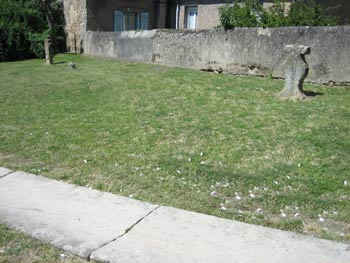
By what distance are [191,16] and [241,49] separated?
9238 millimetres

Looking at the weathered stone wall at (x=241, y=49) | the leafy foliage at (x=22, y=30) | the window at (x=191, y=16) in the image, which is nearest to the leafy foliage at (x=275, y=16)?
the weathered stone wall at (x=241, y=49)

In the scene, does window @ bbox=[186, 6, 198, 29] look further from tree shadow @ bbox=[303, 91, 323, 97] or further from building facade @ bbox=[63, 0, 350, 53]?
tree shadow @ bbox=[303, 91, 323, 97]

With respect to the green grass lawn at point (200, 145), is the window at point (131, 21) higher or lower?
higher

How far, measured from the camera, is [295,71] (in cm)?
749

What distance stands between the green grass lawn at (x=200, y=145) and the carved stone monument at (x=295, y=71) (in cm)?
31

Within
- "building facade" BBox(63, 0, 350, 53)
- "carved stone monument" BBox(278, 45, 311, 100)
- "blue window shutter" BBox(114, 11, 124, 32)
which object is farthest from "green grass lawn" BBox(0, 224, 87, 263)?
"blue window shutter" BBox(114, 11, 124, 32)

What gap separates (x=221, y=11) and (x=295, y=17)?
2.32 meters

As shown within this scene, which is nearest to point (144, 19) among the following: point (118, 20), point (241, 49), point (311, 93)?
point (118, 20)

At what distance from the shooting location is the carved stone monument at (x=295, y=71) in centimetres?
739

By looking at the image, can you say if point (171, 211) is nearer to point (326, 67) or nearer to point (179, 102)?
point (179, 102)

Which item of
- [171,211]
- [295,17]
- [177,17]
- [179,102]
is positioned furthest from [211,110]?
[177,17]

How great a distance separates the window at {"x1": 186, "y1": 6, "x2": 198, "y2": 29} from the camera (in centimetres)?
1824

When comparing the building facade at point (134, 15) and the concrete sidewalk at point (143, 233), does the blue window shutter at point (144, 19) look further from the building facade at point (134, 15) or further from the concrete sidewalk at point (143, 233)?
the concrete sidewalk at point (143, 233)

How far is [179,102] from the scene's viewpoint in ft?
25.3
